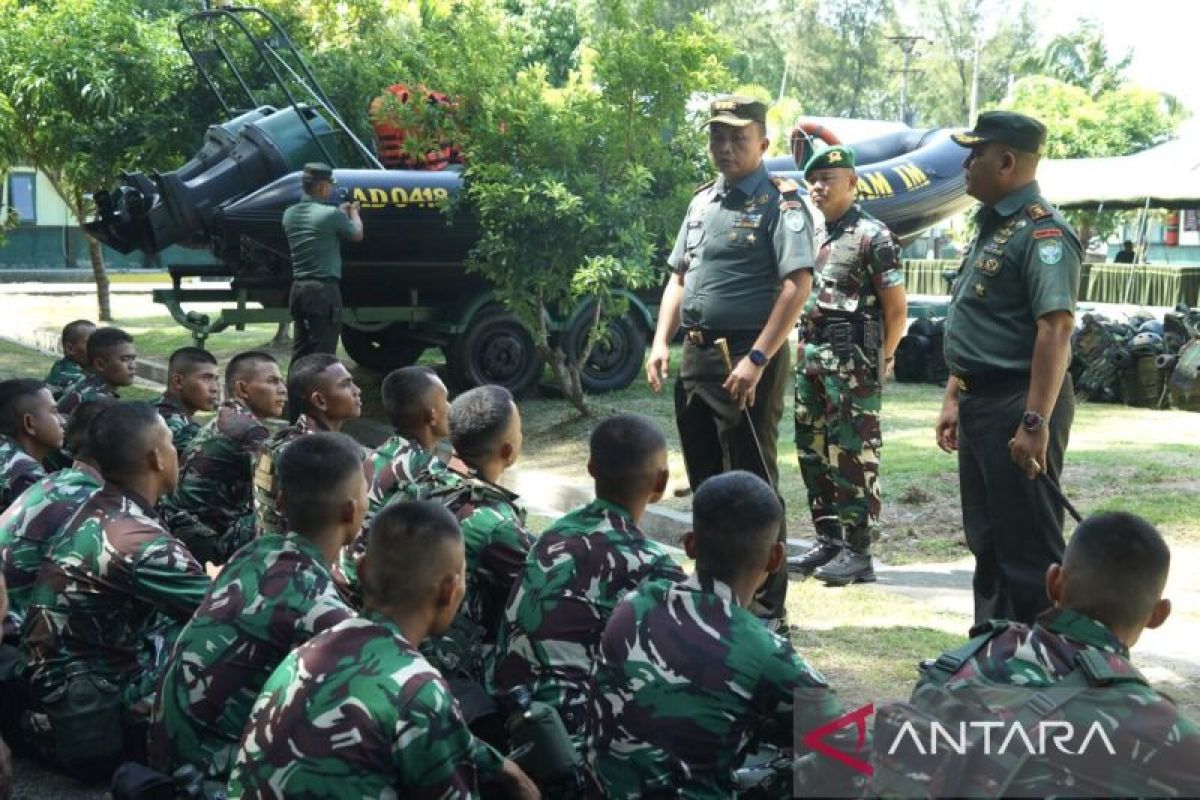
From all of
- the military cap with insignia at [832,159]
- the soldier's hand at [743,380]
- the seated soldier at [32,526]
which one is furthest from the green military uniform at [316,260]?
the seated soldier at [32,526]

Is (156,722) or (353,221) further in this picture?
(353,221)

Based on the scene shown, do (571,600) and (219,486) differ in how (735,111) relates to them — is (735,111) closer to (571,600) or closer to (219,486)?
(219,486)

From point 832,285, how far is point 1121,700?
12.9ft

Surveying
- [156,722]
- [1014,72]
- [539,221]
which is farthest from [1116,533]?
[1014,72]

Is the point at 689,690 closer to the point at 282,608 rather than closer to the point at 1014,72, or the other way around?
the point at 282,608

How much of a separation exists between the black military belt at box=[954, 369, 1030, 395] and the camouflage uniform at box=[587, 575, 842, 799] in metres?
1.75

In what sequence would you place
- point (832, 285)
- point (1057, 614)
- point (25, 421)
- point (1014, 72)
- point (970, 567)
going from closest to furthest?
point (1057, 614), point (25, 421), point (832, 285), point (970, 567), point (1014, 72)

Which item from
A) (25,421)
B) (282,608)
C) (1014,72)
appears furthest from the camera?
(1014,72)

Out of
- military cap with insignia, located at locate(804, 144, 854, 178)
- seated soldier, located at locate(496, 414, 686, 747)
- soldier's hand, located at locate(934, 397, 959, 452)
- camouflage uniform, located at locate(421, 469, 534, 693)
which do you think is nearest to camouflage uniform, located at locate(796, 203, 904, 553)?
military cap with insignia, located at locate(804, 144, 854, 178)

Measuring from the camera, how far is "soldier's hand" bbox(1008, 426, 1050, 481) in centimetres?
412

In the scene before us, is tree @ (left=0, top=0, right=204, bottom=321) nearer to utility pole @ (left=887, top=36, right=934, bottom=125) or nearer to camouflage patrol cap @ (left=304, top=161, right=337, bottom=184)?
camouflage patrol cap @ (left=304, top=161, right=337, bottom=184)

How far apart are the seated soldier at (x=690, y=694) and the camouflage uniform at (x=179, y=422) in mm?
3499

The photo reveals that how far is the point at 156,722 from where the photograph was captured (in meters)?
3.33

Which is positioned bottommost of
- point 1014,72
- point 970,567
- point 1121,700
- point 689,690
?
point 970,567
